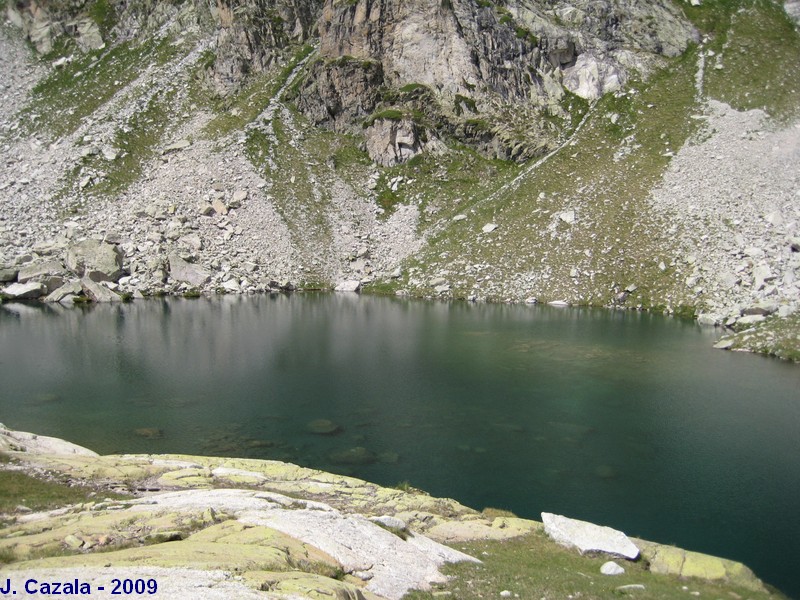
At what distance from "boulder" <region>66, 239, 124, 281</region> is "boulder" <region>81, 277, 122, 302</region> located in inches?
79.7

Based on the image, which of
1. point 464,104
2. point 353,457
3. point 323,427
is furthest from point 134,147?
point 353,457

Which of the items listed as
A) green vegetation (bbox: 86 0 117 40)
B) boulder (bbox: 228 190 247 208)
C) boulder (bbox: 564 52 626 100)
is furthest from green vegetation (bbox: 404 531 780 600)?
green vegetation (bbox: 86 0 117 40)

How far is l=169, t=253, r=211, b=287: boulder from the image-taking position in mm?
80625

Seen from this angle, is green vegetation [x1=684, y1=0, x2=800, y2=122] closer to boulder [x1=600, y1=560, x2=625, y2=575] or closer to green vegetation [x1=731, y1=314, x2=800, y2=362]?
green vegetation [x1=731, y1=314, x2=800, y2=362]

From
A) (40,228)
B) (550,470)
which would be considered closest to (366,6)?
(40,228)

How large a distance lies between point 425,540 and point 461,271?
6551cm

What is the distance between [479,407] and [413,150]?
3033 inches

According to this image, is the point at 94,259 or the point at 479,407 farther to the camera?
the point at 94,259

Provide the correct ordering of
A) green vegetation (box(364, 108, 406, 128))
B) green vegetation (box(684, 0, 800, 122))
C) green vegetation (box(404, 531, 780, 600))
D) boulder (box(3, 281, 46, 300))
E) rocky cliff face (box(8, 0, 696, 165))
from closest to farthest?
1. green vegetation (box(404, 531, 780, 600))
2. boulder (box(3, 281, 46, 300))
3. green vegetation (box(684, 0, 800, 122))
4. green vegetation (box(364, 108, 406, 128))
5. rocky cliff face (box(8, 0, 696, 165))

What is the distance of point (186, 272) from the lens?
80875 millimetres

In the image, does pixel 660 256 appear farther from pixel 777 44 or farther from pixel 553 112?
pixel 777 44

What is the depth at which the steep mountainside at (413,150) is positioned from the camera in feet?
243

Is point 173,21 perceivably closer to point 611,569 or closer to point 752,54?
point 752,54

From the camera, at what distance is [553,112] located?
342 feet
